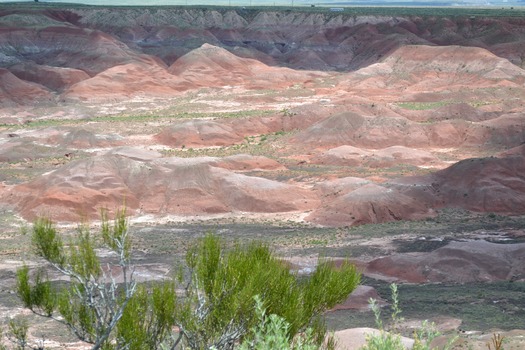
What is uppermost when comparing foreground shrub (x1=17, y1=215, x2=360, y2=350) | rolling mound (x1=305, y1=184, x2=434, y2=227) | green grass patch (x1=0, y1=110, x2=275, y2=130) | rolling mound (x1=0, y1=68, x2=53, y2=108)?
foreground shrub (x1=17, y1=215, x2=360, y2=350)

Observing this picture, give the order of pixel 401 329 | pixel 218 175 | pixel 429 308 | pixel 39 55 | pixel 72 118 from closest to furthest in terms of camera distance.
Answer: pixel 401 329 < pixel 429 308 < pixel 218 175 < pixel 72 118 < pixel 39 55

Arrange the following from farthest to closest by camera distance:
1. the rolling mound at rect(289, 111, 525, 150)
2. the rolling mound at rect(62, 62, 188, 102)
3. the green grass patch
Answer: the rolling mound at rect(62, 62, 188, 102) → the green grass patch → the rolling mound at rect(289, 111, 525, 150)

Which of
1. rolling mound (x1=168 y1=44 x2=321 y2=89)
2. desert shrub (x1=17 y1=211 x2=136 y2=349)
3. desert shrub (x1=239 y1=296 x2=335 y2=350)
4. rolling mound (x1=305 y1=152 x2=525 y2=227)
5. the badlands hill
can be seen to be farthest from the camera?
rolling mound (x1=168 y1=44 x2=321 y2=89)

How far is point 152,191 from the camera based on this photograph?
45188 millimetres

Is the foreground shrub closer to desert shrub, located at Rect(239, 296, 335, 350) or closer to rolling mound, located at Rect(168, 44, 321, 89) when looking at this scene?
desert shrub, located at Rect(239, 296, 335, 350)

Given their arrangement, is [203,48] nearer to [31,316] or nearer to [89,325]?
[31,316]

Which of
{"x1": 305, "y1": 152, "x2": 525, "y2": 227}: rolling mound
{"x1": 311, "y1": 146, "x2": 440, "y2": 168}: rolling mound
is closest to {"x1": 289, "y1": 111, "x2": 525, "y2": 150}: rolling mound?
{"x1": 311, "y1": 146, "x2": 440, "y2": 168}: rolling mound

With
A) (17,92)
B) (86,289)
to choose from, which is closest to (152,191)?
(86,289)

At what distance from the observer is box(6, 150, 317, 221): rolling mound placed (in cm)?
4294

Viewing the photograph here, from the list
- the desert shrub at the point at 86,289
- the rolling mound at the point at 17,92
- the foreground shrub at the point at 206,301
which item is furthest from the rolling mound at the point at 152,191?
the rolling mound at the point at 17,92

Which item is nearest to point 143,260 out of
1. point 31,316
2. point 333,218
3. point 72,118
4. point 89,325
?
point 31,316

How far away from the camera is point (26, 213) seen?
42688mm

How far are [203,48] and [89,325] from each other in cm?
8551

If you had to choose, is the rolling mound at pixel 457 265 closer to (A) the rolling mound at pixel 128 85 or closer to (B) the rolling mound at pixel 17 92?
(B) the rolling mound at pixel 17 92
